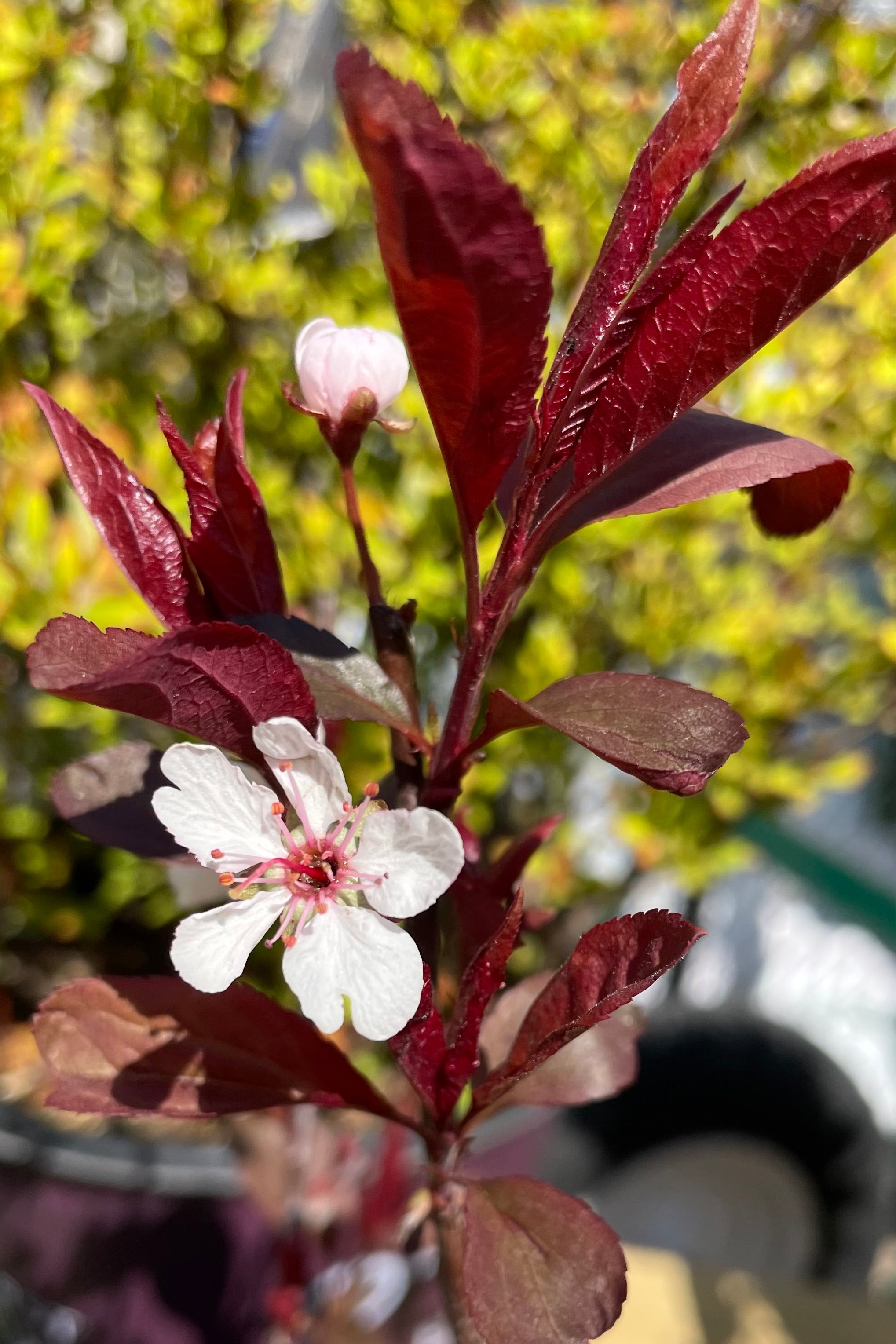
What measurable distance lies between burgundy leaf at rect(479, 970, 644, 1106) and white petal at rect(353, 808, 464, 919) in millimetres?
129

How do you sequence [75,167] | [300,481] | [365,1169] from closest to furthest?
[365,1169] → [75,167] → [300,481]

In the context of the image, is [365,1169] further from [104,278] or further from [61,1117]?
[104,278]

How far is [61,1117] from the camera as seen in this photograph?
1.24 m

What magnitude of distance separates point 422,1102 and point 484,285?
1.07 ft

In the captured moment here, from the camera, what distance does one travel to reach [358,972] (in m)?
0.35

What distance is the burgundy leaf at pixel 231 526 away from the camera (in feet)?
1.23

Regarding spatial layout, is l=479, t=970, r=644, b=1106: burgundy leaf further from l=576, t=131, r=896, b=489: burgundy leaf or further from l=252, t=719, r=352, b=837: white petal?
l=576, t=131, r=896, b=489: burgundy leaf

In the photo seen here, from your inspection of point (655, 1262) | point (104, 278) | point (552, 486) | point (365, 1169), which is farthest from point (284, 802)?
point (104, 278)

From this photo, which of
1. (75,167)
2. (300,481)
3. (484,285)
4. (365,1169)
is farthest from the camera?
(300,481)

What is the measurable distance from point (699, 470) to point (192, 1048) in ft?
1.09

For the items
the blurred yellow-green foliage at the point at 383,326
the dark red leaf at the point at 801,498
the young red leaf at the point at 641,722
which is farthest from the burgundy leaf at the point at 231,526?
the blurred yellow-green foliage at the point at 383,326

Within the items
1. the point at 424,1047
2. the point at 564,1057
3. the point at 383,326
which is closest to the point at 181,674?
the point at 424,1047

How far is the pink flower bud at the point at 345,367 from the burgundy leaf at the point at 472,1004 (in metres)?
0.21

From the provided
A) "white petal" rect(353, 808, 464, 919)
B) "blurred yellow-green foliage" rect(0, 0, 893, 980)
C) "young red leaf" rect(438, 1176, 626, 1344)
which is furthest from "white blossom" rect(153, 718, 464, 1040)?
"blurred yellow-green foliage" rect(0, 0, 893, 980)
